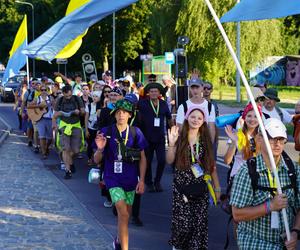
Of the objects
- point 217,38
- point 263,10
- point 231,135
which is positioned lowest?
point 231,135

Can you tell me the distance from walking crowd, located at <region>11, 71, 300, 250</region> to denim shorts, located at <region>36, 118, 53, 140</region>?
190cm

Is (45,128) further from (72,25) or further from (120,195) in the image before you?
(120,195)

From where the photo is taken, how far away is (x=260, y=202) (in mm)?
3963

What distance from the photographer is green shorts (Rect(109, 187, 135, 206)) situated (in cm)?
638

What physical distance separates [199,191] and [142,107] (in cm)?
435

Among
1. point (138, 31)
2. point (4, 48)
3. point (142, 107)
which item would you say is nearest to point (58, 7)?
point (138, 31)

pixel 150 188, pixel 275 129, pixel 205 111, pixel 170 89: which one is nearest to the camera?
pixel 275 129

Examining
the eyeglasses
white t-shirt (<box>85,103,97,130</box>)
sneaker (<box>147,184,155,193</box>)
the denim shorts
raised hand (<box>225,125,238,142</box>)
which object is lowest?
sneaker (<box>147,184,155,193</box>)


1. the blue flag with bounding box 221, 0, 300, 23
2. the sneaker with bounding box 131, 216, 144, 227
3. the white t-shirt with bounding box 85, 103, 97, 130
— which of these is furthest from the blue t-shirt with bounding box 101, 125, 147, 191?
the white t-shirt with bounding box 85, 103, 97, 130

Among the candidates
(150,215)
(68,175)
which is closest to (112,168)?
(150,215)

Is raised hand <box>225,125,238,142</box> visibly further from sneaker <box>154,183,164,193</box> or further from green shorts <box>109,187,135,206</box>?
sneaker <box>154,183,164,193</box>

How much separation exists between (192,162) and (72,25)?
7.78 feet

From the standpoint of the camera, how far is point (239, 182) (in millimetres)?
3979

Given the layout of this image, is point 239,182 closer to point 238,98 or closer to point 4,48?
point 238,98
